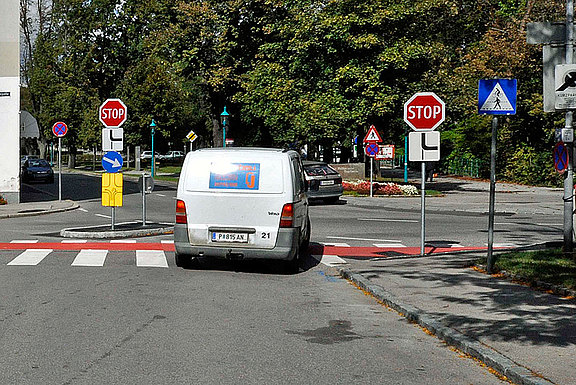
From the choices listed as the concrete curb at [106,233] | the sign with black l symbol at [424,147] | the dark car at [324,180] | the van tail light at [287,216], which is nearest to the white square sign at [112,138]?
the concrete curb at [106,233]

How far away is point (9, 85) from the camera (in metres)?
27.8

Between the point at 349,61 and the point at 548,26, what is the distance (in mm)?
25387

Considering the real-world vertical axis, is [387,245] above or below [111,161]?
below

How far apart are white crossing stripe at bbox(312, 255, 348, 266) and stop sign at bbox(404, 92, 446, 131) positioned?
273 centimetres

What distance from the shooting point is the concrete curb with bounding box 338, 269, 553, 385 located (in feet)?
20.1

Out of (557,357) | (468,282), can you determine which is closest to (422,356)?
(557,357)

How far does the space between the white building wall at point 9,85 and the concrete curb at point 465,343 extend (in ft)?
66.0

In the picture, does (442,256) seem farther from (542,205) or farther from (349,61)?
(349,61)

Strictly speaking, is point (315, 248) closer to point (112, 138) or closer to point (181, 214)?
point (181, 214)

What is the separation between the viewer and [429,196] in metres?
36.4

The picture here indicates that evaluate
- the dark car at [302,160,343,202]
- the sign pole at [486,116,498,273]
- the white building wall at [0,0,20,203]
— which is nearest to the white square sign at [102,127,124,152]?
the sign pole at [486,116,498,273]

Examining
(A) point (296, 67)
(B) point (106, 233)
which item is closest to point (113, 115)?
(B) point (106, 233)

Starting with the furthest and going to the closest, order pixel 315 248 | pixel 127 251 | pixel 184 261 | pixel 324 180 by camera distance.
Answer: pixel 324 180 → pixel 315 248 → pixel 127 251 → pixel 184 261

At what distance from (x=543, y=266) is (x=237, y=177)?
4.79 meters
